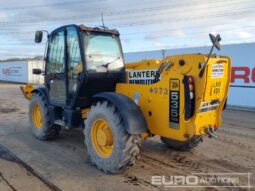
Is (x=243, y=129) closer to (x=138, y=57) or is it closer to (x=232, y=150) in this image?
(x=232, y=150)

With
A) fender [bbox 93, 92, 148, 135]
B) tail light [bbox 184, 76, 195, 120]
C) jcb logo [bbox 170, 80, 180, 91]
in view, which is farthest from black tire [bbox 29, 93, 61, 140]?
tail light [bbox 184, 76, 195, 120]

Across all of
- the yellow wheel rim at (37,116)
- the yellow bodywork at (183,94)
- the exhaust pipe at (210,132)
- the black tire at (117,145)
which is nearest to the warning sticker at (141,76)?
the yellow bodywork at (183,94)

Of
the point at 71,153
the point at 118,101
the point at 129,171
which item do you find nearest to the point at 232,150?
the point at 129,171

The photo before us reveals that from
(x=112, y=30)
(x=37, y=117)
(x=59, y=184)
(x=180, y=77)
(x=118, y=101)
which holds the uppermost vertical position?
(x=112, y=30)

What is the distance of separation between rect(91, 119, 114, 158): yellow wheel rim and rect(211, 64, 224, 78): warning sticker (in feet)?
5.93

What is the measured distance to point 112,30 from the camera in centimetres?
630

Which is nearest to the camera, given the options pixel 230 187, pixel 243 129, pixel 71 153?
pixel 230 187

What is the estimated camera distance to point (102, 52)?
6000 millimetres

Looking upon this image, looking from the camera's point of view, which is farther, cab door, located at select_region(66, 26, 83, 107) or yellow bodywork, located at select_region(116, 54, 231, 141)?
cab door, located at select_region(66, 26, 83, 107)

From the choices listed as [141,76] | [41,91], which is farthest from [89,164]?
[41,91]

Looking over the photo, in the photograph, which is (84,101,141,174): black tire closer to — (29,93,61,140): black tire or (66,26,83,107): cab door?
(66,26,83,107): cab door

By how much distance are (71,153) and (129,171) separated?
1522 mm

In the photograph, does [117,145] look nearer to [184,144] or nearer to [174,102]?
[174,102]

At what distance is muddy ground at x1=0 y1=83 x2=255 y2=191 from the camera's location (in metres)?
4.60
